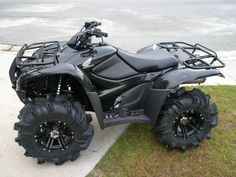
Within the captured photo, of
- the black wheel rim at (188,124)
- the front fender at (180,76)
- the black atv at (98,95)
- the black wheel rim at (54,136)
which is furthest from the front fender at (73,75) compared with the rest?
the black wheel rim at (188,124)

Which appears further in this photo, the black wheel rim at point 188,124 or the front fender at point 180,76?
the black wheel rim at point 188,124

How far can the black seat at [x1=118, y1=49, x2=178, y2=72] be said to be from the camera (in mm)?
3908

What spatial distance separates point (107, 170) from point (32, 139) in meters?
0.80

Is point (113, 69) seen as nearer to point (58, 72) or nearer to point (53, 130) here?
point (58, 72)

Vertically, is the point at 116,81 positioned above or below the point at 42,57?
below

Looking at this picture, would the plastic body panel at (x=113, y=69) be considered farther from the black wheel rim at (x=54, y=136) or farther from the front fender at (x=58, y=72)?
the black wheel rim at (x=54, y=136)

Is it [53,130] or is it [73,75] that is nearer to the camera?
[73,75]

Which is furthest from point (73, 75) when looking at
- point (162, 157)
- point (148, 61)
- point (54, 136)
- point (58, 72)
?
point (162, 157)

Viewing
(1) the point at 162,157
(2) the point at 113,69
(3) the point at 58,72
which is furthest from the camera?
(1) the point at 162,157

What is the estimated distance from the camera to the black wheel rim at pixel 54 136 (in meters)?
3.75

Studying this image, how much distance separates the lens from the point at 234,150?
416 centimetres

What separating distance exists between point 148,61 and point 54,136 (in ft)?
4.01

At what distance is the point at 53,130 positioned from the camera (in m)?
3.76

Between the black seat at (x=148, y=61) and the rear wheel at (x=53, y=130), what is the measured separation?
692 millimetres
